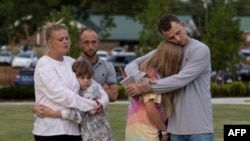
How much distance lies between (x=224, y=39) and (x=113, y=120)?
18679 mm

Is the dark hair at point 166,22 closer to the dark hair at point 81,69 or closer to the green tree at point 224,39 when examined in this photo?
the dark hair at point 81,69

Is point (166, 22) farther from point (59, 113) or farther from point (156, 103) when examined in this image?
point (59, 113)

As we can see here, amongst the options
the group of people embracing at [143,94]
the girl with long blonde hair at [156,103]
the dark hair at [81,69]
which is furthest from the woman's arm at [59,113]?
the girl with long blonde hair at [156,103]

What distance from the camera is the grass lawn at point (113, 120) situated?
13.9 metres

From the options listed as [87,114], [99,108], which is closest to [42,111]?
[87,114]

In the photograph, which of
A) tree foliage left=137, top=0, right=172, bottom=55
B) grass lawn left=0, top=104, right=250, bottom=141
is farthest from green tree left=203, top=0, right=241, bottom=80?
grass lawn left=0, top=104, right=250, bottom=141

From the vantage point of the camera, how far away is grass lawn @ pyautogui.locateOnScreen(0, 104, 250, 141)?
13.9m

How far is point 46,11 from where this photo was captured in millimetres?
38625

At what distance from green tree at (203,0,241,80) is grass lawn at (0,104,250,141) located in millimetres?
13039

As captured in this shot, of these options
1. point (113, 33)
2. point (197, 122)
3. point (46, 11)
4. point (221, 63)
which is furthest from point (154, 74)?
point (113, 33)

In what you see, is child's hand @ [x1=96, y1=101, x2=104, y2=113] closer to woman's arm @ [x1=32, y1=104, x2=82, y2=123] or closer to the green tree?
woman's arm @ [x1=32, y1=104, x2=82, y2=123]

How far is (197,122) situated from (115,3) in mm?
37486

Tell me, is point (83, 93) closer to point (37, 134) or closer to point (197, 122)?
point (37, 134)

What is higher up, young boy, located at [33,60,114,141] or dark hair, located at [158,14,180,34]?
dark hair, located at [158,14,180,34]
